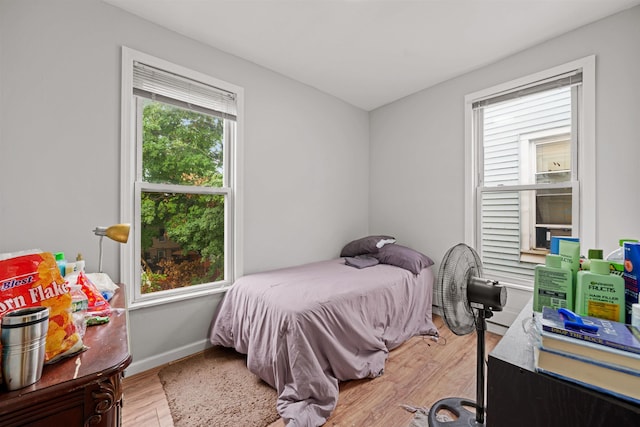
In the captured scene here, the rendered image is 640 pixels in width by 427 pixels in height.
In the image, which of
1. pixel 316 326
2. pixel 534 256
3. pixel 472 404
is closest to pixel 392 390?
pixel 472 404

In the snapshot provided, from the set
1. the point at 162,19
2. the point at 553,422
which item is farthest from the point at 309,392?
the point at 162,19

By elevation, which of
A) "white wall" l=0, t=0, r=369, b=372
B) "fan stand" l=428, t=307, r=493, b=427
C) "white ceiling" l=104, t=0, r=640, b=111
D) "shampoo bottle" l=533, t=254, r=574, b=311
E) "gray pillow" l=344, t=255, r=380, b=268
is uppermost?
"white ceiling" l=104, t=0, r=640, b=111

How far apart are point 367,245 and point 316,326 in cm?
156

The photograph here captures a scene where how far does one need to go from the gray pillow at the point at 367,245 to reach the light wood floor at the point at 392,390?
1.07 metres

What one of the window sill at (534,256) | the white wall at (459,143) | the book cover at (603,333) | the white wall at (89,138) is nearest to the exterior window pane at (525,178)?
the window sill at (534,256)

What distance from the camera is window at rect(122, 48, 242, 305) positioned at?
1981 mm

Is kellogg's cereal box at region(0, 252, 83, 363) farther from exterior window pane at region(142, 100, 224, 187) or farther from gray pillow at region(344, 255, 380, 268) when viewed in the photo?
gray pillow at region(344, 255, 380, 268)

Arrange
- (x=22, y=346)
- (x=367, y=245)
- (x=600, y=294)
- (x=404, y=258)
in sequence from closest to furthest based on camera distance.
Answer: (x=22, y=346) → (x=600, y=294) → (x=404, y=258) → (x=367, y=245)

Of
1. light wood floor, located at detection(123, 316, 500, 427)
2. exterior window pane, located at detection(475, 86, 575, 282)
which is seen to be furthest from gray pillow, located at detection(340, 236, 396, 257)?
light wood floor, located at detection(123, 316, 500, 427)

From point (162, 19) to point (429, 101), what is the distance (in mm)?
2635

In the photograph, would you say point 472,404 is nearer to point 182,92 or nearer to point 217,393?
point 217,393

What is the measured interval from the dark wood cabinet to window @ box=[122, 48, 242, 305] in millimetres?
2108

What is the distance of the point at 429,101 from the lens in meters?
3.05

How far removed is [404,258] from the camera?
2725 millimetres
